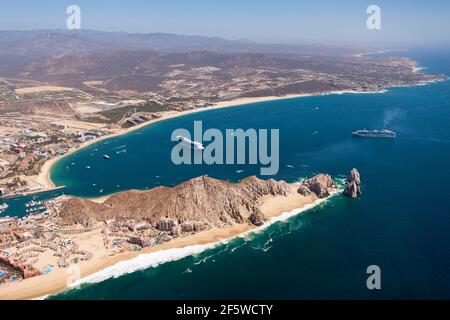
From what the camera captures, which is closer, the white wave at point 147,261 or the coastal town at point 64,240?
the white wave at point 147,261

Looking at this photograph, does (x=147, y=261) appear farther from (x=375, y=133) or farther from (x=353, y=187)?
(x=375, y=133)

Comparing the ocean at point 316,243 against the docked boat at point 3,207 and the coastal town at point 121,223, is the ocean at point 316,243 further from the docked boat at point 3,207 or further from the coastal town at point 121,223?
the coastal town at point 121,223

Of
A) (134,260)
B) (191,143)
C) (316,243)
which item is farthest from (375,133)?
(134,260)

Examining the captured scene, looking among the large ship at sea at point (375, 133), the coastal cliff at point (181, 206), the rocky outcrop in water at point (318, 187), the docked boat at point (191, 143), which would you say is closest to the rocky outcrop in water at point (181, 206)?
the coastal cliff at point (181, 206)

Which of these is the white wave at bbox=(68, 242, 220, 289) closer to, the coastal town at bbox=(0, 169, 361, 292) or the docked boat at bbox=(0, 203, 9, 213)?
the coastal town at bbox=(0, 169, 361, 292)

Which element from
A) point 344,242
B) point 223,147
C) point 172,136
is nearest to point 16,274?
point 344,242

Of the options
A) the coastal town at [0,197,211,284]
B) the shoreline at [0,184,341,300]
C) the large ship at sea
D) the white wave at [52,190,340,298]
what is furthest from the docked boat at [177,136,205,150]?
the white wave at [52,190,340,298]

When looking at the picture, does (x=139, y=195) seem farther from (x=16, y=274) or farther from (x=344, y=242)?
(x=344, y=242)
